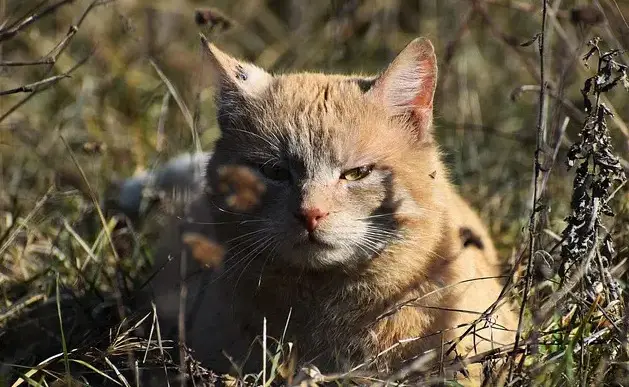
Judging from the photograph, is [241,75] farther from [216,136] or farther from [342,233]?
[216,136]

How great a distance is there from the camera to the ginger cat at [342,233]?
8.67 ft

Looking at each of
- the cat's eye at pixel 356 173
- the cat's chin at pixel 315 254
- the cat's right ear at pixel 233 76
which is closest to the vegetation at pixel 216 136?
the cat's right ear at pixel 233 76

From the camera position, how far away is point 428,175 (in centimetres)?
285

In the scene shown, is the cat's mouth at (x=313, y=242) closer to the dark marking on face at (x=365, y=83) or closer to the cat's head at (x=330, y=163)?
the cat's head at (x=330, y=163)

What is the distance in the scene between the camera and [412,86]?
9.41ft

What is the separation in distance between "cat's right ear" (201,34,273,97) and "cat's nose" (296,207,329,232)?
2.01 ft

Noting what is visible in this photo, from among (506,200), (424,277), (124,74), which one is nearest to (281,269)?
(424,277)

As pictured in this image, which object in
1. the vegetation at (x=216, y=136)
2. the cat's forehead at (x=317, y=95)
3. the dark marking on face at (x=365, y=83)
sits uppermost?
the dark marking on face at (x=365, y=83)

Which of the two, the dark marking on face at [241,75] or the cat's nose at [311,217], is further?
the dark marking on face at [241,75]

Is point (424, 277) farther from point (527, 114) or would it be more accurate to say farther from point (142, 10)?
point (142, 10)

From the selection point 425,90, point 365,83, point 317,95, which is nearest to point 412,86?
point 425,90

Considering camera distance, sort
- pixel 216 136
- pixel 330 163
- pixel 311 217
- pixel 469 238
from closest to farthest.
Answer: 1. pixel 311 217
2. pixel 330 163
3. pixel 469 238
4. pixel 216 136

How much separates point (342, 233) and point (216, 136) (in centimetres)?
277

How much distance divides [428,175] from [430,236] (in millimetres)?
202
